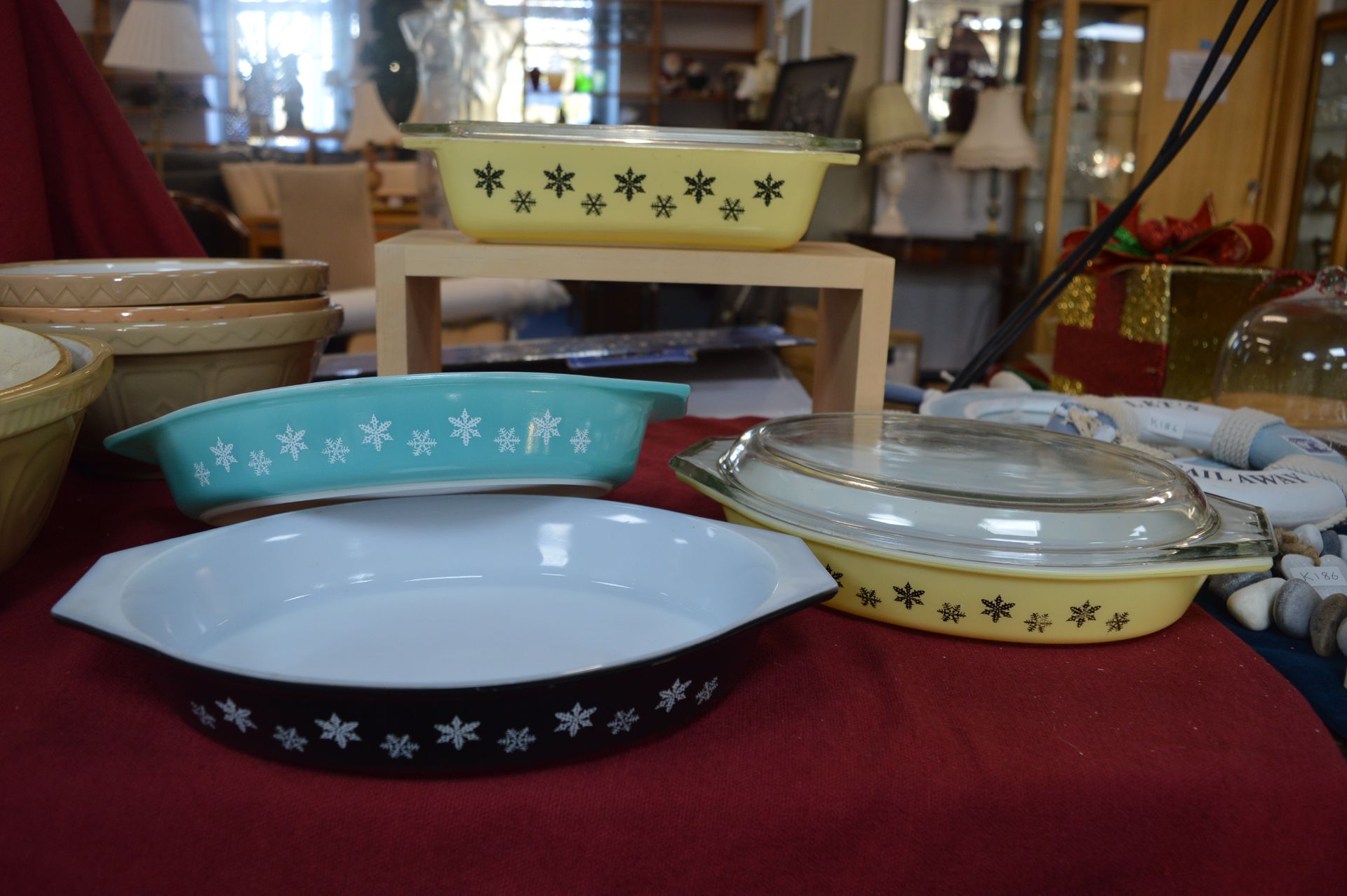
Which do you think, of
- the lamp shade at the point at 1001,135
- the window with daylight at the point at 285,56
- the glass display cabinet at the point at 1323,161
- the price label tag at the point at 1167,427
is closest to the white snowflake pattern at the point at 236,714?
the price label tag at the point at 1167,427

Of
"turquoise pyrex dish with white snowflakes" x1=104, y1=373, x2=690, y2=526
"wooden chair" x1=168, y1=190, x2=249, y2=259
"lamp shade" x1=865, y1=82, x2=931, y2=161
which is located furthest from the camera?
"lamp shade" x1=865, y1=82, x2=931, y2=161

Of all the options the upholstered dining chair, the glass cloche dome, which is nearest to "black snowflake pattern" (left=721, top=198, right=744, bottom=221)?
the glass cloche dome

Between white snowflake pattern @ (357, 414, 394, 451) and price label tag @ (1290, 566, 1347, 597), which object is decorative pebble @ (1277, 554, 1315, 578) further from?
white snowflake pattern @ (357, 414, 394, 451)

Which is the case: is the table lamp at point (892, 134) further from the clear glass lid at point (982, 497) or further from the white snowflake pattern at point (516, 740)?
the white snowflake pattern at point (516, 740)

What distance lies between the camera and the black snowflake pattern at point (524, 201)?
55cm

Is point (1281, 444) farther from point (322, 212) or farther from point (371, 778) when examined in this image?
point (322, 212)

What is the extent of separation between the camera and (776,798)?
29 centimetres

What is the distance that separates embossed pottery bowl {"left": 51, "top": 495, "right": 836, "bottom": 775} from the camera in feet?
0.89

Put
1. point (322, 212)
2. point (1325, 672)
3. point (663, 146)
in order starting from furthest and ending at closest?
point (322, 212) < point (663, 146) < point (1325, 672)

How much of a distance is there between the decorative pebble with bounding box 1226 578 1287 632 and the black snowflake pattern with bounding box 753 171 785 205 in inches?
12.1

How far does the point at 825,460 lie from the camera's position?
43 centimetres

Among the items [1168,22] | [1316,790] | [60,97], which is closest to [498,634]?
[1316,790]

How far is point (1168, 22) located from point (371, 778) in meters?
4.05

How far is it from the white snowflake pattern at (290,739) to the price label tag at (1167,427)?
57 centimetres
